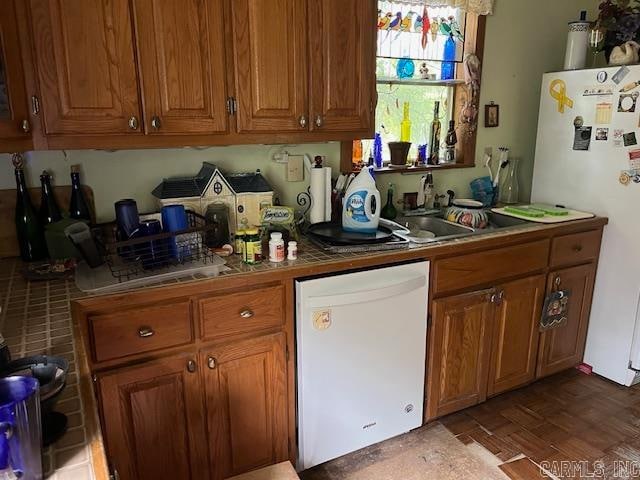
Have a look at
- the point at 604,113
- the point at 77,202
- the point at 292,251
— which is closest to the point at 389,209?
the point at 292,251

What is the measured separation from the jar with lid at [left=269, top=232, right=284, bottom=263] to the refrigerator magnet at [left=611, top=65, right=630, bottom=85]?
72.3 inches

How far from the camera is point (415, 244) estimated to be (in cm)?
192

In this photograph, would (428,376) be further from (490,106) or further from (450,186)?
(490,106)

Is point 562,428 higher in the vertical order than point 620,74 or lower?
lower

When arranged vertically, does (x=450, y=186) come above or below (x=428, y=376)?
above

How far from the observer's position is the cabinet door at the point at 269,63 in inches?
65.6

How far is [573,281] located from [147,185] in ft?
6.99

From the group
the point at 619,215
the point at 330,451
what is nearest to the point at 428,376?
the point at 330,451

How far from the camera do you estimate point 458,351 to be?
2.12 metres

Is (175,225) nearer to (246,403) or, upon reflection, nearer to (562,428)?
(246,403)

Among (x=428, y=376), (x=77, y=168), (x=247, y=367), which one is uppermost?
(x=77, y=168)

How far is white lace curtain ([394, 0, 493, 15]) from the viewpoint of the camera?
233 centimetres

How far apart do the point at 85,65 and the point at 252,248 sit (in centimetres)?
78

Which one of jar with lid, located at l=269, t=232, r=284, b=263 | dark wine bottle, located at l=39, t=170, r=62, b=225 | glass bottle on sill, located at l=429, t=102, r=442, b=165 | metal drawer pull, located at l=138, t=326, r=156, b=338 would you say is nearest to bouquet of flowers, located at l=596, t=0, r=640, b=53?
glass bottle on sill, located at l=429, t=102, r=442, b=165
